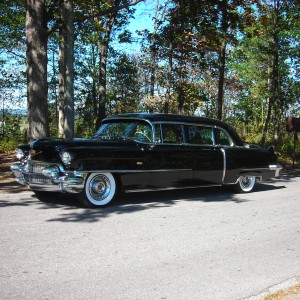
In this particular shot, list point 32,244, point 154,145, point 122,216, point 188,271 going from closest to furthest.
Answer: point 188,271 → point 32,244 → point 122,216 → point 154,145

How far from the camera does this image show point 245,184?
1010cm

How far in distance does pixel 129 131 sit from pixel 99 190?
1506 millimetres

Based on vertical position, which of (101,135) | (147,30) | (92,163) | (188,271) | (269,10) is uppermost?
(269,10)

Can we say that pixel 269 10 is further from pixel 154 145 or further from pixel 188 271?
pixel 188 271

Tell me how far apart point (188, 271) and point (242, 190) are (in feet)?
19.4

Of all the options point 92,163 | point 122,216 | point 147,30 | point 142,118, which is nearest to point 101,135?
point 142,118

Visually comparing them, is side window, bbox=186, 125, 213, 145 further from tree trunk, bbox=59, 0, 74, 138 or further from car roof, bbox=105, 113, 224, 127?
tree trunk, bbox=59, 0, 74, 138

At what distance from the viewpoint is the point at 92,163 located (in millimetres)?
7082

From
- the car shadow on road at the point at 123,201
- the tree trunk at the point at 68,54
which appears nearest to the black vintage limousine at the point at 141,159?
the car shadow on road at the point at 123,201

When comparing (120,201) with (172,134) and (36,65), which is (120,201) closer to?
(172,134)

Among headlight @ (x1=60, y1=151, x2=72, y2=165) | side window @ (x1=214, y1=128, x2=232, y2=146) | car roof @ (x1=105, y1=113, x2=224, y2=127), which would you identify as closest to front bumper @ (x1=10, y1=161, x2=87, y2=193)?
headlight @ (x1=60, y1=151, x2=72, y2=165)

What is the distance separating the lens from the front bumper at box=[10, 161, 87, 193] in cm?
686

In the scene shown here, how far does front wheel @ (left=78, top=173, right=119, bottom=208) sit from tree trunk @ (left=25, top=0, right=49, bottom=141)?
165 inches

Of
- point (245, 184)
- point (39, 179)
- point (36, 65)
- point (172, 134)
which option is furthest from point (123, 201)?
point (36, 65)
